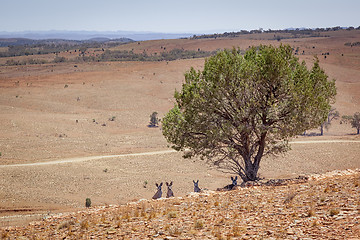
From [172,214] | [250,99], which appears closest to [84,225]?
[172,214]

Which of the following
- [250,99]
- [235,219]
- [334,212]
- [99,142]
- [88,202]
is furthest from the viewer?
[99,142]

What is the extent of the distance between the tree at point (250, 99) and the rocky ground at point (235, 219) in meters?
4.23

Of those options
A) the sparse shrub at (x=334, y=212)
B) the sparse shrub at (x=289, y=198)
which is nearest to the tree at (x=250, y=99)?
the sparse shrub at (x=289, y=198)

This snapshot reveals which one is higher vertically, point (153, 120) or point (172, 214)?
point (172, 214)

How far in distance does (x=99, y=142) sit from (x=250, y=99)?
26.4m

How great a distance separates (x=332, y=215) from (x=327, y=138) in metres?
34.5

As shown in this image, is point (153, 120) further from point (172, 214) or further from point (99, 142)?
point (172, 214)

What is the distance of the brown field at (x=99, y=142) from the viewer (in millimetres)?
23969

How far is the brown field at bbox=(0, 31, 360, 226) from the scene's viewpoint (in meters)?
24.0

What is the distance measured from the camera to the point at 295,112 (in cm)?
1501

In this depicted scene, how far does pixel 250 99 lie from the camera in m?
15.2

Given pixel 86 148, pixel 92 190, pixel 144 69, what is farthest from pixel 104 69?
pixel 92 190

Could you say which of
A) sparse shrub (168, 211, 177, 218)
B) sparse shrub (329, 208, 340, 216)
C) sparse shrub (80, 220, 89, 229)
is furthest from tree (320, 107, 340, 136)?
sparse shrub (80, 220, 89, 229)

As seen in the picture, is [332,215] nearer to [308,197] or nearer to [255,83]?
[308,197]
